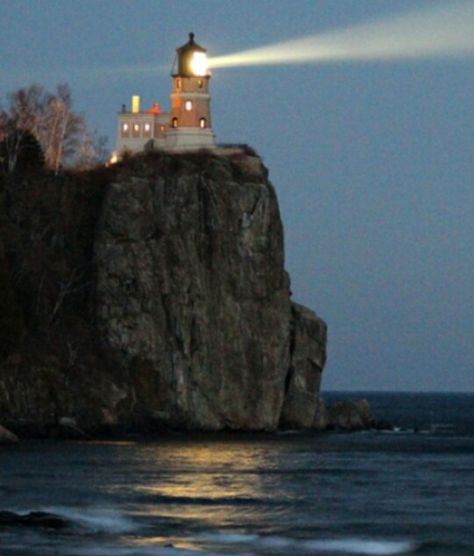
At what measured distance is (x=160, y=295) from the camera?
136000mm

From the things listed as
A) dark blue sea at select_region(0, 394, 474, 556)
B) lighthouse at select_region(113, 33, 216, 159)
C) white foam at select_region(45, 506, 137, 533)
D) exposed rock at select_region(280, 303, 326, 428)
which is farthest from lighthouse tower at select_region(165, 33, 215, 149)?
white foam at select_region(45, 506, 137, 533)

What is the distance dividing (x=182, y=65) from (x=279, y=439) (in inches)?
1390

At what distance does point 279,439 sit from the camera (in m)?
131

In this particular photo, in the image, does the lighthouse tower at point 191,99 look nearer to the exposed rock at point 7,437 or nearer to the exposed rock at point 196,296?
the exposed rock at point 196,296

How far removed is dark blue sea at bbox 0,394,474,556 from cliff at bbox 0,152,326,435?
7.10 meters

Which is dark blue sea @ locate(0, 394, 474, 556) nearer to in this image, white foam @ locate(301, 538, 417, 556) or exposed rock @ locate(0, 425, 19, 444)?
white foam @ locate(301, 538, 417, 556)

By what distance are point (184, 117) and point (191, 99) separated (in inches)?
60.3

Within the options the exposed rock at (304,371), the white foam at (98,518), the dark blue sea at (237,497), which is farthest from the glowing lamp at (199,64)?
the white foam at (98,518)

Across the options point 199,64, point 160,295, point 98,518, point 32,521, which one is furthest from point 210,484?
point 199,64

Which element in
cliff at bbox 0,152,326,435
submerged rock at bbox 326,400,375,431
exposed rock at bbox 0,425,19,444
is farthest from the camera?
submerged rock at bbox 326,400,375,431

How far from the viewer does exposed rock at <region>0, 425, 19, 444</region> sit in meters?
116

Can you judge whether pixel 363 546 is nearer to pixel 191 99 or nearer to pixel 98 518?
pixel 98 518

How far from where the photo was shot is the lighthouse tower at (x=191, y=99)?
499 ft

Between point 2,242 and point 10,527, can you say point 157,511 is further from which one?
point 2,242
